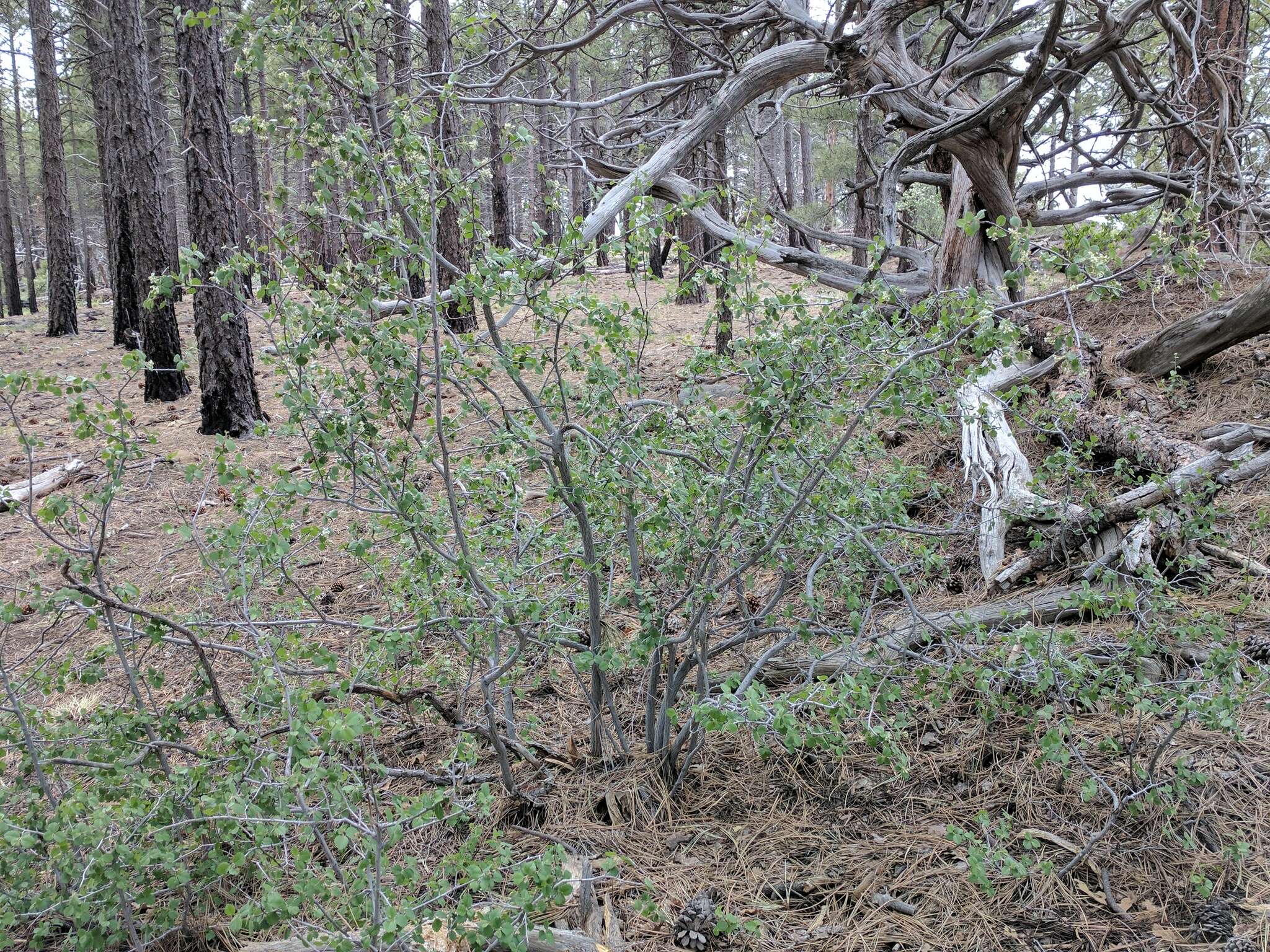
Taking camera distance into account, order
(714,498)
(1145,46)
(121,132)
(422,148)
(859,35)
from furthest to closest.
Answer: (121,132), (1145,46), (859,35), (714,498), (422,148)

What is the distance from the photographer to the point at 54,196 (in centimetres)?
1519

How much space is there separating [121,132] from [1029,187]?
34.9 feet

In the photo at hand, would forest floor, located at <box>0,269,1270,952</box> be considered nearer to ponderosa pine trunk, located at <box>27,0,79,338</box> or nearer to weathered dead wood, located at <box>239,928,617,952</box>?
weathered dead wood, located at <box>239,928,617,952</box>

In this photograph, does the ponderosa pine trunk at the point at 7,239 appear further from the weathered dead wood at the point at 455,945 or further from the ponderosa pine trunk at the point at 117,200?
the weathered dead wood at the point at 455,945

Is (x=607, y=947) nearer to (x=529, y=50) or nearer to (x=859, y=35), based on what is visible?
(x=859, y=35)

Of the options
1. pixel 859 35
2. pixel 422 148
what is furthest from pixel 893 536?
pixel 859 35

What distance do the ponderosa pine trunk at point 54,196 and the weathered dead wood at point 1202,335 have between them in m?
16.5

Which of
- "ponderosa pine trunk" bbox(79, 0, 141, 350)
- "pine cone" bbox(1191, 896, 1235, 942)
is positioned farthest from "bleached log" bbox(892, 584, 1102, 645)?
"ponderosa pine trunk" bbox(79, 0, 141, 350)

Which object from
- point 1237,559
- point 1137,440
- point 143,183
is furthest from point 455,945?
point 143,183

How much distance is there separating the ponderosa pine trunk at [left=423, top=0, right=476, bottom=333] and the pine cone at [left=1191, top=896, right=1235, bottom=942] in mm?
2599

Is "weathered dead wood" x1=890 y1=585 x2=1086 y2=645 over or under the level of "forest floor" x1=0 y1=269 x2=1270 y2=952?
over

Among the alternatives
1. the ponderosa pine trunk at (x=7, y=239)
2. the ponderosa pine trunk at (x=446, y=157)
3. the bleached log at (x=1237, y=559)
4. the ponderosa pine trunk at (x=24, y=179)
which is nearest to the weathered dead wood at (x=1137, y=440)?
the bleached log at (x=1237, y=559)

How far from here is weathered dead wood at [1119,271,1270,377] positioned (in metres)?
4.61

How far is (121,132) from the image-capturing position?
1079 cm
